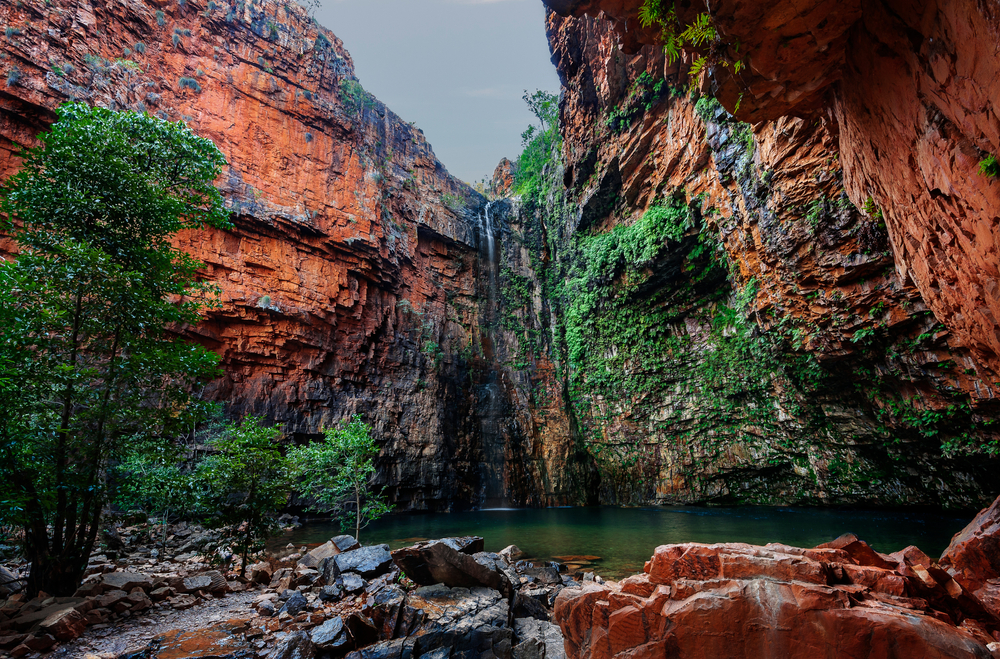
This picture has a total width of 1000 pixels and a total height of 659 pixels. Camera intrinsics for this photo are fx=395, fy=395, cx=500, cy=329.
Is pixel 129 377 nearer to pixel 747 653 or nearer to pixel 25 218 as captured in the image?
pixel 25 218

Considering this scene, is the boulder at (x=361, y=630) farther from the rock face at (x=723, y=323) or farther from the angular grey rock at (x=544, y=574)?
the rock face at (x=723, y=323)

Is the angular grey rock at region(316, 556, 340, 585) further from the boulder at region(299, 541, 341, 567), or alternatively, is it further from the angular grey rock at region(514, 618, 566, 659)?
the angular grey rock at region(514, 618, 566, 659)

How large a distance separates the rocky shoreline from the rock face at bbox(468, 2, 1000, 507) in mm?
3537

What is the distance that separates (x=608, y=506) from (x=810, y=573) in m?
16.5

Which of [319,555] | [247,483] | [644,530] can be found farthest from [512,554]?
[247,483]

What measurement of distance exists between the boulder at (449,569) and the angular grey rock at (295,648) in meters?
1.29

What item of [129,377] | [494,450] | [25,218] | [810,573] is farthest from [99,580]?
[494,450]

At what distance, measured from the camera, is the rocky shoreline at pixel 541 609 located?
2.40m

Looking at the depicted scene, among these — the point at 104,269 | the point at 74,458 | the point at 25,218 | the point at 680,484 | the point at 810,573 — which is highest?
the point at 25,218

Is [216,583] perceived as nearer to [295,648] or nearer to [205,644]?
[205,644]

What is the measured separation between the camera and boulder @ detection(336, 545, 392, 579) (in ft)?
18.4

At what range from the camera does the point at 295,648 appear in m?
3.53

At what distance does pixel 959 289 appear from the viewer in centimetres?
374

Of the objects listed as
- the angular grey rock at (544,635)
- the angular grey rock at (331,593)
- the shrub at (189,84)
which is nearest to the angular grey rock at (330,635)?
the angular grey rock at (331,593)
